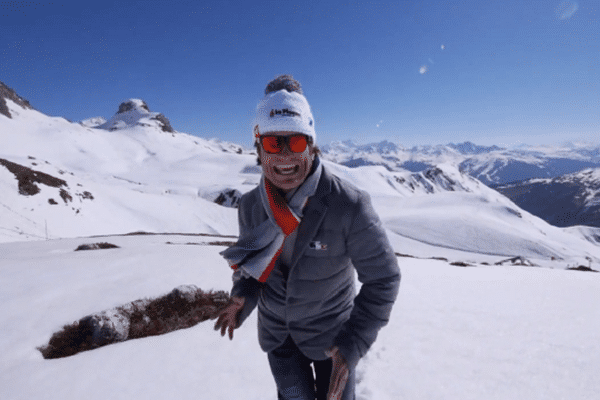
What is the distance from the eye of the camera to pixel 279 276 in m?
2.36

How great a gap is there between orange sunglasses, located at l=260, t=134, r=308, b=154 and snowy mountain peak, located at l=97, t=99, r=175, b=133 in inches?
6377

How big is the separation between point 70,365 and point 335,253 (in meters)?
4.95

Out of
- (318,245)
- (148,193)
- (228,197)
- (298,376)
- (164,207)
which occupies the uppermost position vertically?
(318,245)

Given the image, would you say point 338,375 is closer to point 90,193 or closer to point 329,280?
point 329,280

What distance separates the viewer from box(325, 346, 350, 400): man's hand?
1.93m

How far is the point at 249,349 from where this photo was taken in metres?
5.07

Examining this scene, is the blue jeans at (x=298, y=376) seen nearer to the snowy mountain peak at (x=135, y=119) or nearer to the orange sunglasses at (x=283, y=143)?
the orange sunglasses at (x=283, y=143)

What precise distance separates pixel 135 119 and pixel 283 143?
186 meters

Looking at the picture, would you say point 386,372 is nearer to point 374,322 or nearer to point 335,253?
point 374,322

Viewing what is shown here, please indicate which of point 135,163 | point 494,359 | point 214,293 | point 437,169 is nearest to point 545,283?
point 494,359

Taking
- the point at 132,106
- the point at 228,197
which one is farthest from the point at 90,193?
the point at 132,106

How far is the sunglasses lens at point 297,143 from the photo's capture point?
2113mm

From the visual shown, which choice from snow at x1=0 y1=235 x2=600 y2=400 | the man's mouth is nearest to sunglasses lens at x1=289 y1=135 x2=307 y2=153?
the man's mouth

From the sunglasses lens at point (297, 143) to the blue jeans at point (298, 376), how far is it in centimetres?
165
